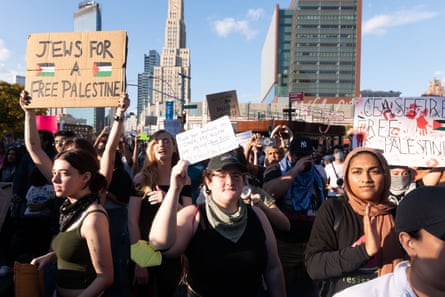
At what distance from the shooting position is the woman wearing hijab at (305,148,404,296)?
6.48ft

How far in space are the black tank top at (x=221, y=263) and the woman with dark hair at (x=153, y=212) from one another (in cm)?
73

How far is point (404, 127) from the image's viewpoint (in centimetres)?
365

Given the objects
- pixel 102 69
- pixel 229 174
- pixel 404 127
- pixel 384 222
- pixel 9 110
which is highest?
pixel 9 110

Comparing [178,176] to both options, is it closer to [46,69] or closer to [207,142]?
[207,142]

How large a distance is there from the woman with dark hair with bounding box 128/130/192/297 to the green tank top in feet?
2.69

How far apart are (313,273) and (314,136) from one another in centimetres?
3827

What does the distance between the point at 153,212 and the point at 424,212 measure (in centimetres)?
226

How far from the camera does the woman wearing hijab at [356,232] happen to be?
1.97 m

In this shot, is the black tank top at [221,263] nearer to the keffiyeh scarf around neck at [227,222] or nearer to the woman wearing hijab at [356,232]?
the keffiyeh scarf around neck at [227,222]

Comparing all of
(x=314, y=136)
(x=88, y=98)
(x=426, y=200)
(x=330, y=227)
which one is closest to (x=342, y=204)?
(x=330, y=227)

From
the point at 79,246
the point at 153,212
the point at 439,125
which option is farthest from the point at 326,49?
the point at 79,246

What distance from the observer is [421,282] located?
3.94ft

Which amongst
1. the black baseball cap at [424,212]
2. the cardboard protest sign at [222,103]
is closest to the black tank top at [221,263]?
the black baseball cap at [424,212]

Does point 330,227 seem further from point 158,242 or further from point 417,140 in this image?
point 417,140
